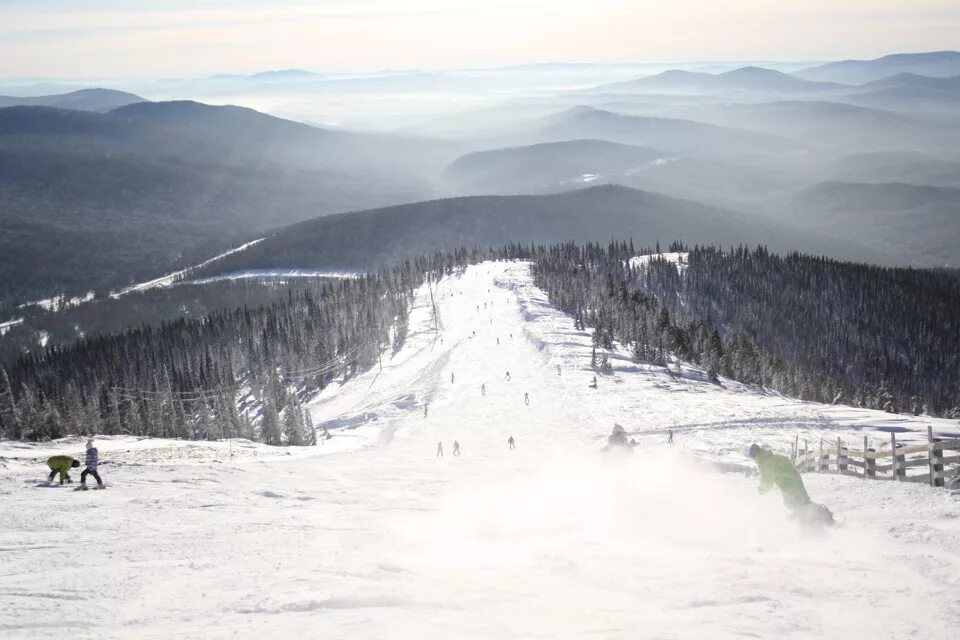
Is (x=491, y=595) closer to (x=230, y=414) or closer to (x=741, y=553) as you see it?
(x=741, y=553)

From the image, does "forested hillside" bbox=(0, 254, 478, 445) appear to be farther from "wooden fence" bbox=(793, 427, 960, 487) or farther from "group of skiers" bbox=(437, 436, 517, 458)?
"wooden fence" bbox=(793, 427, 960, 487)

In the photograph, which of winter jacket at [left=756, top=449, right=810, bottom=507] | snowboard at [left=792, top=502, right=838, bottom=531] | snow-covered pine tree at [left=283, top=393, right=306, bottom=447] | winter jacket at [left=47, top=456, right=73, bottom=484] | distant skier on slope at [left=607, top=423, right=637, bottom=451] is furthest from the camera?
snow-covered pine tree at [left=283, top=393, right=306, bottom=447]

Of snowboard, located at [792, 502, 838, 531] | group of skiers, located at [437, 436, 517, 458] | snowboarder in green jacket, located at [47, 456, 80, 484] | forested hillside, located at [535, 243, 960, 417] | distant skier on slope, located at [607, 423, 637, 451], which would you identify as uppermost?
snowboarder in green jacket, located at [47, 456, 80, 484]

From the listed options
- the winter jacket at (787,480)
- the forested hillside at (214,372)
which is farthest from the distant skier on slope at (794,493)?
the forested hillside at (214,372)

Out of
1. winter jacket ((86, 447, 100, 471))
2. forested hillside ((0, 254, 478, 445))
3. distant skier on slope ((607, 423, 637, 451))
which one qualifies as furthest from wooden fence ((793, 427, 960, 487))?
forested hillside ((0, 254, 478, 445))

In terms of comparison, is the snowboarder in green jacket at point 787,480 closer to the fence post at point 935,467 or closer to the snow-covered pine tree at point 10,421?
the fence post at point 935,467

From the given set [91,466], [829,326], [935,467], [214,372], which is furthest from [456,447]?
[829,326]
